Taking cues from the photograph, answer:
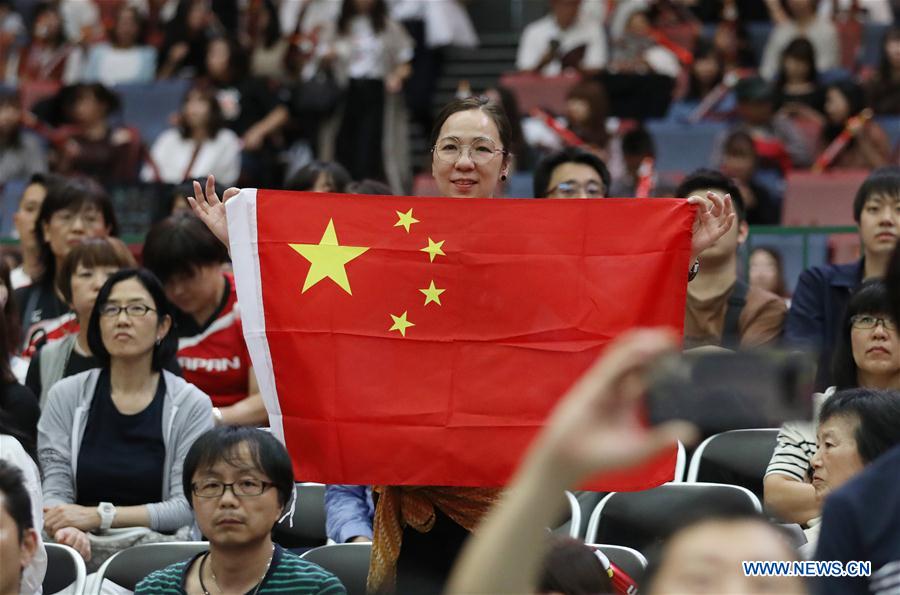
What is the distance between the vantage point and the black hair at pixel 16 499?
3.79m

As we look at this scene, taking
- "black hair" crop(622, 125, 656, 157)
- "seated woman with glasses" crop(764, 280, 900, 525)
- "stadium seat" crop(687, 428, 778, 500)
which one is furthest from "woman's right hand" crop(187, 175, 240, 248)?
"black hair" crop(622, 125, 656, 157)

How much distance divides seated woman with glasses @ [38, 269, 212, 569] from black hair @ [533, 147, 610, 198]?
5.11 feet

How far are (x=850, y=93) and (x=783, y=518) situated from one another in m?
6.71

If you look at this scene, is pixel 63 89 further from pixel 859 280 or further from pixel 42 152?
pixel 859 280

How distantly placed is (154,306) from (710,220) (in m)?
2.17

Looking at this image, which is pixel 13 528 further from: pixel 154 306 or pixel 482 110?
pixel 154 306

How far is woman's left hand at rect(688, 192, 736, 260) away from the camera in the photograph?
4.58 meters

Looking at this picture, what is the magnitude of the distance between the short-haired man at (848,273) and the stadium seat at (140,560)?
2460mm

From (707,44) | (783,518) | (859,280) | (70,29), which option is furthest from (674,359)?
(70,29)

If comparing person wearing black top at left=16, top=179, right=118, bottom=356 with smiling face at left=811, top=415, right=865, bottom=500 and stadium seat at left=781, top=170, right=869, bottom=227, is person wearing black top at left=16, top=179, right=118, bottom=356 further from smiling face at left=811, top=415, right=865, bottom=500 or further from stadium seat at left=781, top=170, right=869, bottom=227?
stadium seat at left=781, top=170, right=869, bottom=227

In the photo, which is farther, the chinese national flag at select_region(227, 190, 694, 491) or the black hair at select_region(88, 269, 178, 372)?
the black hair at select_region(88, 269, 178, 372)

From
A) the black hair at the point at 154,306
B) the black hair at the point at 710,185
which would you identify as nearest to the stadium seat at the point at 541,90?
the black hair at the point at 710,185

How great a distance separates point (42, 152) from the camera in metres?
12.9

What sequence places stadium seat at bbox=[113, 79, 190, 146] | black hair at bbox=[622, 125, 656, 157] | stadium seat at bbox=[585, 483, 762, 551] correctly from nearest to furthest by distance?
stadium seat at bbox=[585, 483, 762, 551], black hair at bbox=[622, 125, 656, 157], stadium seat at bbox=[113, 79, 190, 146]
